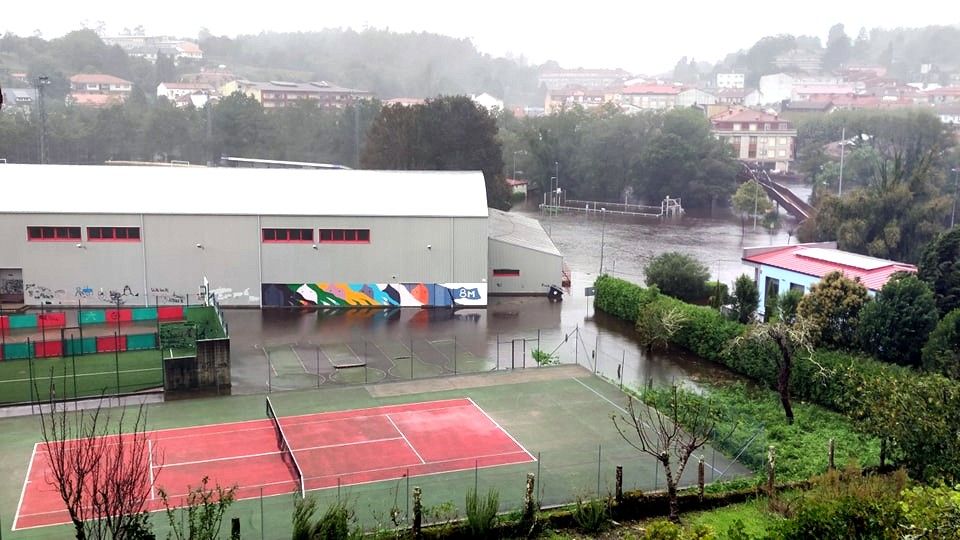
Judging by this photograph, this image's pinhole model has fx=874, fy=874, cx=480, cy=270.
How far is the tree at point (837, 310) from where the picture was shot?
24391 millimetres

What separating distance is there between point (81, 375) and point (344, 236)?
11.8 meters

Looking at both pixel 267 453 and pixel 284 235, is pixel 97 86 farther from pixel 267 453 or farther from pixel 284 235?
pixel 267 453

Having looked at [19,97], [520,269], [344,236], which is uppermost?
[19,97]

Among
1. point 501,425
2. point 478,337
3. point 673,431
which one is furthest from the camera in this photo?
point 478,337

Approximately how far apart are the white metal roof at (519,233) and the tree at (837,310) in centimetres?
1240

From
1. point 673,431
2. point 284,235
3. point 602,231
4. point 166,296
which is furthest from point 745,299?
point 602,231

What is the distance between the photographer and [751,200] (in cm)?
6366

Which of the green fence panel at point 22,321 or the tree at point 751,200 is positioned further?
the tree at point 751,200

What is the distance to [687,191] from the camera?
2862 inches

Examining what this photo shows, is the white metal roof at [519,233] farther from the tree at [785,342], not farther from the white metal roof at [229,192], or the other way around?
the tree at [785,342]

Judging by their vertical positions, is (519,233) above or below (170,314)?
above

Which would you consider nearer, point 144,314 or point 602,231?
point 144,314

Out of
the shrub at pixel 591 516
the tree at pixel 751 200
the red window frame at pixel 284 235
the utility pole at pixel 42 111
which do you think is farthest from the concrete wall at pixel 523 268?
the tree at pixel 751 200

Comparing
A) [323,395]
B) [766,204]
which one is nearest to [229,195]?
[323,395]
